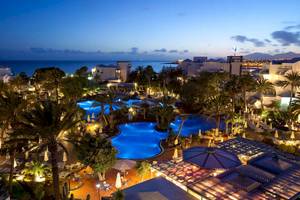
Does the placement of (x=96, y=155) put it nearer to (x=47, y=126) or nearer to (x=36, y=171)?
(x=36, y=171)

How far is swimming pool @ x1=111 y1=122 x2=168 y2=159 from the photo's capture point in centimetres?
1988

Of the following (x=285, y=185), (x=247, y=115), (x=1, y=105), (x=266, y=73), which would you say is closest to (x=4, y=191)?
(x=1, y=105)

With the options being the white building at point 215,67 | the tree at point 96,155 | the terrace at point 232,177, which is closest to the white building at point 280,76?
the terrace at point 232,177

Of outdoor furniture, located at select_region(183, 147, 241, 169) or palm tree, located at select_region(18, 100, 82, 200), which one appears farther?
outdoor furniture, located at select_region(183, 147, 241, 169)

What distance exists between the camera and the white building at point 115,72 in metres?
61.7

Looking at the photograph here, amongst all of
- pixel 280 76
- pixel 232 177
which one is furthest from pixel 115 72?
pixel 232 177

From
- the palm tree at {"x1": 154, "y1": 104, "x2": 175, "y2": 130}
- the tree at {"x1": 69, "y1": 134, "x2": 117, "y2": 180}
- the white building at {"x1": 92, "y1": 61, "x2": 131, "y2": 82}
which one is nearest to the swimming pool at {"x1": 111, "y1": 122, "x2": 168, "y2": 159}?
the palm tree at {"x1": 154, "y1": 104, "x2": 175, "y2": 130}

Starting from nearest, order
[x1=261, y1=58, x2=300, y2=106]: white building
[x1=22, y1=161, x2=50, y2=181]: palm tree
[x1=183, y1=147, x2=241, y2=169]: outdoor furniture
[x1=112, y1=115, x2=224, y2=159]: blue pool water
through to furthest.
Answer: [x1=183, y1=147, x2=241, y2=169]: outdoor furniture
[x1=22, y1=161, x2=50, y2=181]: palm tree
[x1=112, y1=115, x2=224, y2=159]: blue pool water
[x1=261, y1=58, x2=300, y2=106]: white building

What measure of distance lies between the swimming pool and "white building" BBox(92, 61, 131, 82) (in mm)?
35216

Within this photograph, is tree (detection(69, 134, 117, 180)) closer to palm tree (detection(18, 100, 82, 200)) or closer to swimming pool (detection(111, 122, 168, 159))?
palm tree (detection(18, 100, 82, 200))

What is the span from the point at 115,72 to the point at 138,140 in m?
40.9

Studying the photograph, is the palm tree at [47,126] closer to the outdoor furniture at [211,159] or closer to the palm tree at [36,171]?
the palm tree at [36,171]

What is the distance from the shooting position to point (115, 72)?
6209 centimetres

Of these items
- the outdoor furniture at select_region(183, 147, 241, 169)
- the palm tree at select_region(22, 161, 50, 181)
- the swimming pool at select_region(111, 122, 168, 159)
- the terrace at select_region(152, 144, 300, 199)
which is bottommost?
the swimming pool at select_region(111, 122, 168, 159)
